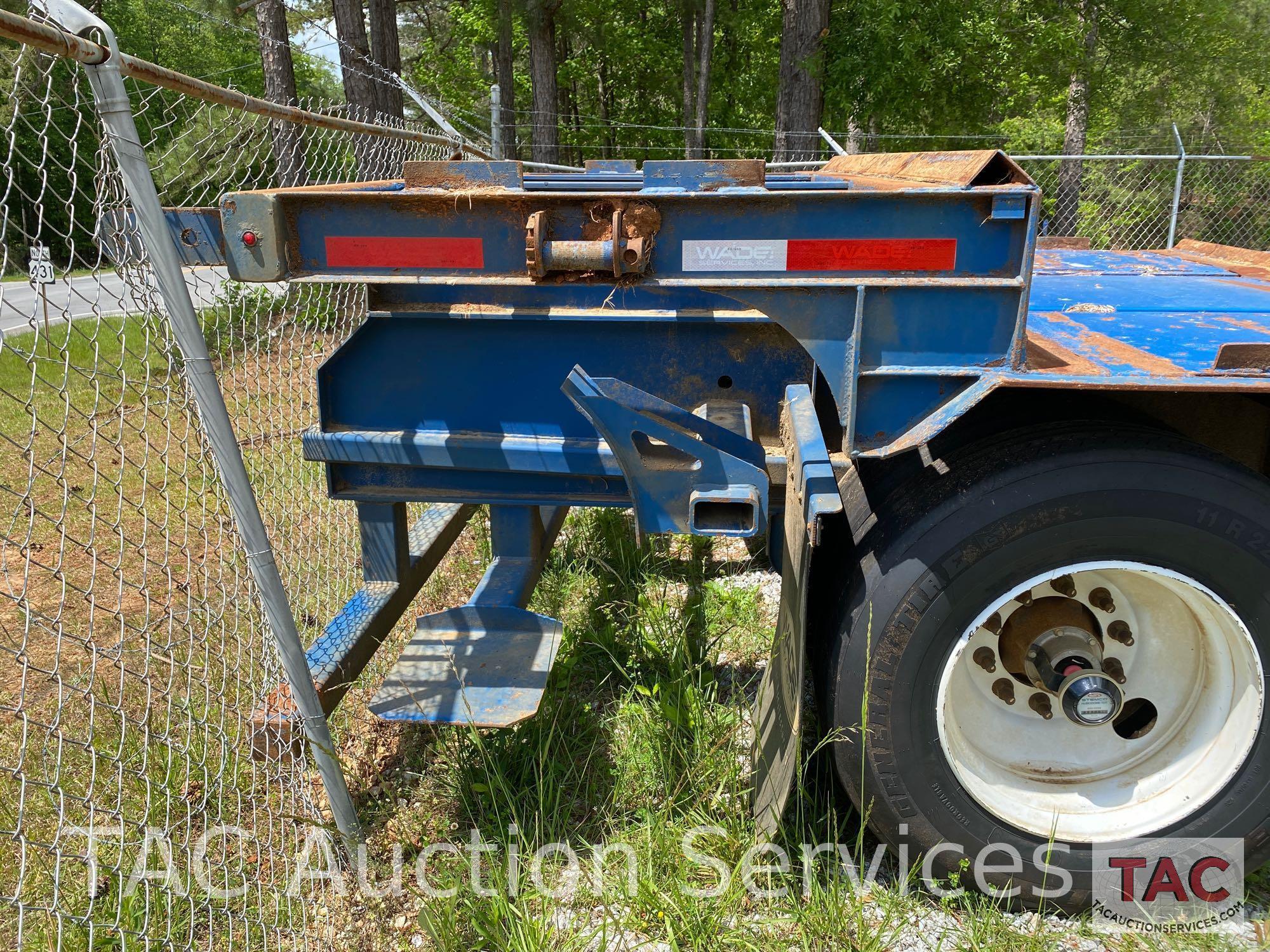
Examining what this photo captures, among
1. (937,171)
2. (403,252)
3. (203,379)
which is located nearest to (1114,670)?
(937,171)

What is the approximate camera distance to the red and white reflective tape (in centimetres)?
196

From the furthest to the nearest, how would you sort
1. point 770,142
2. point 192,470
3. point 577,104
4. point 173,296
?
1. point 577,104
2. point 770,142
3. point 192,470
4. point 173,296

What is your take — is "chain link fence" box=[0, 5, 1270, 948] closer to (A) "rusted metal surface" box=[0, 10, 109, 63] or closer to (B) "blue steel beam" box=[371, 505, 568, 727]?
(A) "rusted metal surface" box=[0, 10, 109, 63]

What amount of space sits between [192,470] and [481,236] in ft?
16.1

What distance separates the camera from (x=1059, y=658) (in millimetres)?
2191

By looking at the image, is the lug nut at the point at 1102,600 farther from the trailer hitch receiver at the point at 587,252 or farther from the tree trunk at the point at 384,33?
the tree trunk at the point at 384,33

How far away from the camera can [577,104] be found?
2583 centimetres

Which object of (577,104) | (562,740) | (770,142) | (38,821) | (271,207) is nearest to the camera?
Result: (271,207)

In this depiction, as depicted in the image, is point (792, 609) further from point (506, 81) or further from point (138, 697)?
point (506, 81)

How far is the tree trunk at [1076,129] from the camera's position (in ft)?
43.6

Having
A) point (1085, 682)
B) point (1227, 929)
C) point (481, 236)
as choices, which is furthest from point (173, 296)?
point (1227, 929)

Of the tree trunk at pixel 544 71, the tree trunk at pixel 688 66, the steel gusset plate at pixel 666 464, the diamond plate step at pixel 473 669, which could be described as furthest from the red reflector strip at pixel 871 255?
the tree trunk at pixel 688 66

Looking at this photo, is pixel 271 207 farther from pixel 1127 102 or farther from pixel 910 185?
pixel 1127 102

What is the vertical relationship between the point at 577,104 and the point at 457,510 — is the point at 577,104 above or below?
above
